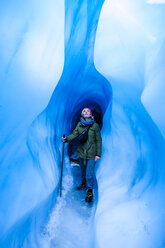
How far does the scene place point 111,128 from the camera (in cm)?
263

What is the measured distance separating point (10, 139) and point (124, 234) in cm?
117

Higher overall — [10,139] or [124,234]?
[10,139]

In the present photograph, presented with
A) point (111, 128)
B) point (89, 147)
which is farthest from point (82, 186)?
point (111, 128)

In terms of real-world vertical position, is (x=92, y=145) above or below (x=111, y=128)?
below

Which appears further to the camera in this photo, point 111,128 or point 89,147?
point 111,128

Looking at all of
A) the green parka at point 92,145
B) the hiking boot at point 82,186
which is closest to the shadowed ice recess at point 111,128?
the hiking boot at point 82,186

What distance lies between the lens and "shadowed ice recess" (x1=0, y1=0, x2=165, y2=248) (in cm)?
141

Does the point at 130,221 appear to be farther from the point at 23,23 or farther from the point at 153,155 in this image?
the point at 23,23

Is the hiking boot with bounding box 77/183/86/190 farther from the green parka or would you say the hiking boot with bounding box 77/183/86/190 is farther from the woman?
the green parka

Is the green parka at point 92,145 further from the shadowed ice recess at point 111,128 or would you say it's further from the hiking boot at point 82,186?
the hiking boot at point 82,186

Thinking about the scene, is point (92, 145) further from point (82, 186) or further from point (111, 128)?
point (82, 186)

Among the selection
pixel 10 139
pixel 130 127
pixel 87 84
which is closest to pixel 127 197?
pixel 130 127

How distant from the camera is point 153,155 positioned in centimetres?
164

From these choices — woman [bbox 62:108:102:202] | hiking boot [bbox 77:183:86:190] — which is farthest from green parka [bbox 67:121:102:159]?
hiking boot [bbox 77:183:86:190]
